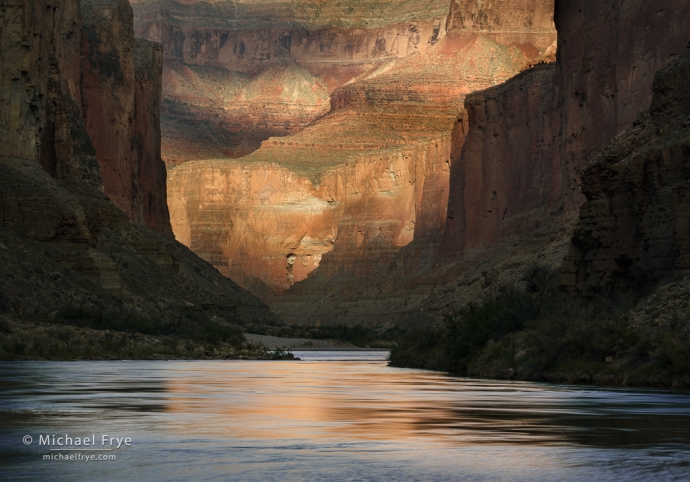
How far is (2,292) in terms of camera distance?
184ft

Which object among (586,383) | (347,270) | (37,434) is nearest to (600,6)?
(586,383)

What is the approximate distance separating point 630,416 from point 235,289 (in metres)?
94.2

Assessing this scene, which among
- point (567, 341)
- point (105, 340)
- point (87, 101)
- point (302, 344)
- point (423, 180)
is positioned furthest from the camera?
point (423, 180)

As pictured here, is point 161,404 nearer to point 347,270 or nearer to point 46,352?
point 46,352

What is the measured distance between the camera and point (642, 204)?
3859 cm

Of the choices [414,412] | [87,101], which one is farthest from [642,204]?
[87,101]

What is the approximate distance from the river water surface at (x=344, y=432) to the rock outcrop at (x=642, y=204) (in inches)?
201

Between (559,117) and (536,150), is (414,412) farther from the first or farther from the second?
(536,150)

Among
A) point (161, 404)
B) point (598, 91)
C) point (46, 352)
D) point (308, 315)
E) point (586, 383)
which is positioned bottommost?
point (161, 404)

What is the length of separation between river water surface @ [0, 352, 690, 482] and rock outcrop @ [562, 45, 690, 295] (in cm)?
510

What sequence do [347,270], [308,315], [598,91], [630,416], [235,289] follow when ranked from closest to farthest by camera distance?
[630,416], [598,91], [235,289], [308,315], [347,270]

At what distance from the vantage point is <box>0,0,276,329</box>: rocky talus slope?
6278 centimetres

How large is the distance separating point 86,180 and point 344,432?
209ft

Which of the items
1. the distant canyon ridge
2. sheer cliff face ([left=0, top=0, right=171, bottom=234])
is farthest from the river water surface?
sheer cliff face ([left=0, top=0, right=171, bottom=234])
